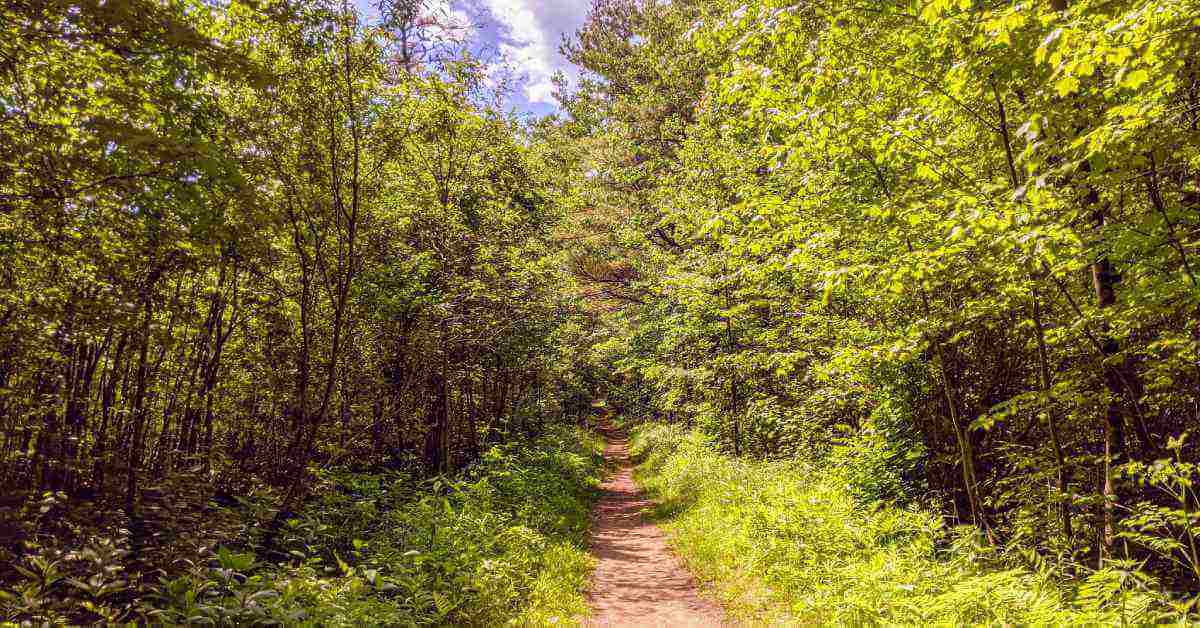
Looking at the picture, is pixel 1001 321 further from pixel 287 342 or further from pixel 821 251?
pixel 287 342

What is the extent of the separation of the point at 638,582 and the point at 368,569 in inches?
154

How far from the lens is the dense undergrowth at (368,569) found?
4.05m

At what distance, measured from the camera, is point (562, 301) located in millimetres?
15781

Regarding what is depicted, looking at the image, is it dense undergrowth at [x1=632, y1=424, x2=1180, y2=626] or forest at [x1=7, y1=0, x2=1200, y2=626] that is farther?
dense undergrowth at [x1=632, y1=424, x2=1180, y2=626]

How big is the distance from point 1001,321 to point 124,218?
9.34 metres

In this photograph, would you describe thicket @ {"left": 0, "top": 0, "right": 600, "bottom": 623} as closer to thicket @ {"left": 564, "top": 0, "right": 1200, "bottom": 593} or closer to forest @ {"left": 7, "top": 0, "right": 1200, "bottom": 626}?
forest @ {"left": 7, "top": 0, "right": 1200, "bottom": 626}

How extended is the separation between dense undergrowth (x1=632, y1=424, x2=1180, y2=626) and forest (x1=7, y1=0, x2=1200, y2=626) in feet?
0.18

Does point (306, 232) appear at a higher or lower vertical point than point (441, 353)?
higher

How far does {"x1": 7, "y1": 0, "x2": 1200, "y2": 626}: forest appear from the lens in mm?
4031

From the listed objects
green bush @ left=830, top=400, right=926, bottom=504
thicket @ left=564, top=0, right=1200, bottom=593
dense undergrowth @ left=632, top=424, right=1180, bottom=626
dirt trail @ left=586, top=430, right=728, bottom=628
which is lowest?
dirt trail @ left=586, top=430, right=728, bottom=628

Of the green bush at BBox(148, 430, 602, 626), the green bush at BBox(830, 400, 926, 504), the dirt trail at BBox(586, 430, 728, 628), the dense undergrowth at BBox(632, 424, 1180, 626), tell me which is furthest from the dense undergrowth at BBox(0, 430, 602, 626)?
the green bush at BBox(830, 400, 926, 504)

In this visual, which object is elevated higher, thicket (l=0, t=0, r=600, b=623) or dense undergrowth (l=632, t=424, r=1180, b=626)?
thicket (l=0, t=0, r=600, b=623)

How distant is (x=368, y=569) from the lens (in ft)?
18.7

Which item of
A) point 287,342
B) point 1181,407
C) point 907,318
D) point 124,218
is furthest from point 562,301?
point 1181,407
